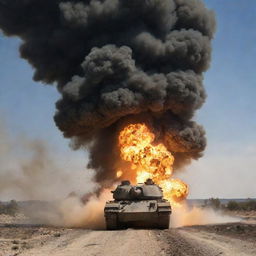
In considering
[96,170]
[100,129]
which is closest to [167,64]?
[100,129]

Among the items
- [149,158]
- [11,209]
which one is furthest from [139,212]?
[11,209]

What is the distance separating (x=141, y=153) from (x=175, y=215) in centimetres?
442

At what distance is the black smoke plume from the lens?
31594mm

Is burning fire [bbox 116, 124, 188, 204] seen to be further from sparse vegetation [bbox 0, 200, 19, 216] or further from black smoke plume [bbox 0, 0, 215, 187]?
sparse vegetation [bbox 0, 200, 19, 216]

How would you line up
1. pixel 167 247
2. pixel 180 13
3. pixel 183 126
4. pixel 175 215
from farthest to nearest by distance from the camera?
pixel 180 13, pixel 183 126, pixel 175 215, pixel 167 247

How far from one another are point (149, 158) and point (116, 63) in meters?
6.32

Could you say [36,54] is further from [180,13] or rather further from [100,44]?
[180,13]

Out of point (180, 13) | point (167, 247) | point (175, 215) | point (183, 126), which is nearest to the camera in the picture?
point (167, 247)

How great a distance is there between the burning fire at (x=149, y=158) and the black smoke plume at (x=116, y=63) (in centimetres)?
98

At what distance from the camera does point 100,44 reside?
33625mm

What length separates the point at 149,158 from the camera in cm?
3142

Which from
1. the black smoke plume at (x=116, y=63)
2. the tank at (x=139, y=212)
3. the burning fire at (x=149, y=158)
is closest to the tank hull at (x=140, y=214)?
the tank at (x=139, y=212)

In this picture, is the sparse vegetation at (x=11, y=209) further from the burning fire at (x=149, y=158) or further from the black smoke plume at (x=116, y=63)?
the burning fire at (x=149, y=158)

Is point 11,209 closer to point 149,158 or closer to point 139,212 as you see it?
point 149,158
